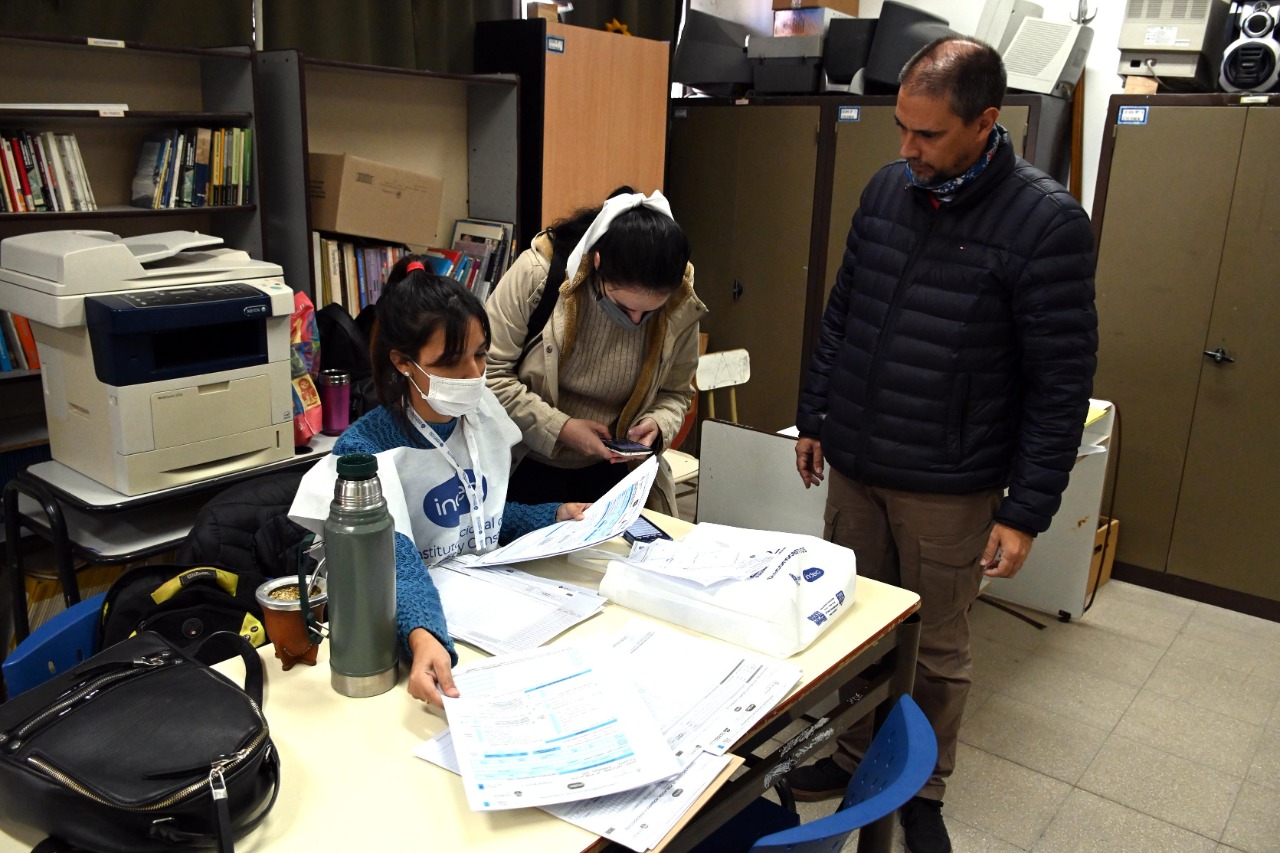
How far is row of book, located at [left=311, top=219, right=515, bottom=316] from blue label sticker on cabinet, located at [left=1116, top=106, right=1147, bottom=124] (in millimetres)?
2150

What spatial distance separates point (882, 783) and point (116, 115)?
93.2 inches

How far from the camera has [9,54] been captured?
2.54 metres

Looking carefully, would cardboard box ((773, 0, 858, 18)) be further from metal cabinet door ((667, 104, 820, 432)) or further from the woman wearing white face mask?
the woman wearing white face mask

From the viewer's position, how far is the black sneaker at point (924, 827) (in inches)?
83.3

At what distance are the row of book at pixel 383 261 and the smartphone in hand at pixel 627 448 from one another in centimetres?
106

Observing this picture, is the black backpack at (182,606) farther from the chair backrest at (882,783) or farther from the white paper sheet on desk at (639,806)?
the chair backrest at (882,783)

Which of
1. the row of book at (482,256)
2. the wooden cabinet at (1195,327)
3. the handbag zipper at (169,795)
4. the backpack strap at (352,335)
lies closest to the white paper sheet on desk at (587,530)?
the handbag zipper at (169,795)

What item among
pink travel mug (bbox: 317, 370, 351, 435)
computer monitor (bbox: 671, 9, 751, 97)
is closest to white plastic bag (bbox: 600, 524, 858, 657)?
pink travel mug (bbox: 317, 370, 351, 435)

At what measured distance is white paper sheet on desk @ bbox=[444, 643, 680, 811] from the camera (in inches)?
42.7

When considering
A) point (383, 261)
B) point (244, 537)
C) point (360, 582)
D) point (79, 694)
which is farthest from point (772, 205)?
point (79, 694)

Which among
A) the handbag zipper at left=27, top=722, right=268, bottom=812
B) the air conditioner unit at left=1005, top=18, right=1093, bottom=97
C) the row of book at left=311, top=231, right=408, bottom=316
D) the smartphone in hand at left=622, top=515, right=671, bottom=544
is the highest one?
the air conditioner unit at left=1005, top=18, right=1093, bottom=97

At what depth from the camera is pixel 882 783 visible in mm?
1244

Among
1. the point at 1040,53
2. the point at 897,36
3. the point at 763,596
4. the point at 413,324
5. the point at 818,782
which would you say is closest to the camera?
the point at 763,596

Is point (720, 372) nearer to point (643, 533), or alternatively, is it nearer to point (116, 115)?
point (643, 533)
